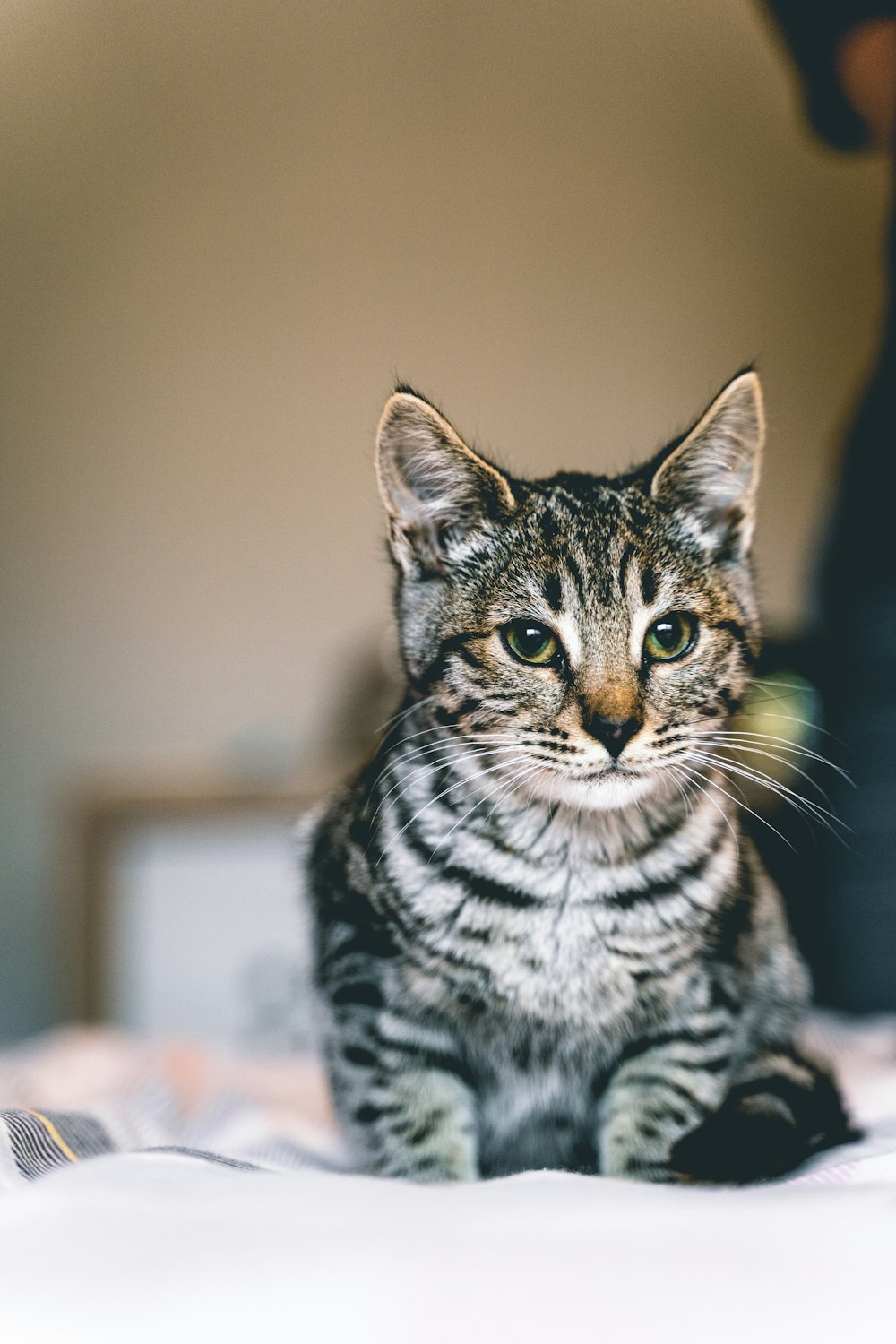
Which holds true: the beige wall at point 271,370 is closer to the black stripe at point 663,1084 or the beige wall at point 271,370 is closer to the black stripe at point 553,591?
the black stripe at point 553,591

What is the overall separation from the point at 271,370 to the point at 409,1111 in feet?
5.87

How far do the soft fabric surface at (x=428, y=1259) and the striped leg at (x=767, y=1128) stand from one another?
121 mm

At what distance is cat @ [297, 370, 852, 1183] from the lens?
699 mm

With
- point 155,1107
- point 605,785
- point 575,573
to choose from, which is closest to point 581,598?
point 575,573

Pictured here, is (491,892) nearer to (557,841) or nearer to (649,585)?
(557,841)

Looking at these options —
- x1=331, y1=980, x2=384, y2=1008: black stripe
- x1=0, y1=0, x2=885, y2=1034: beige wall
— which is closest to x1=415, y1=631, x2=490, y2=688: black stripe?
x1=331, y1=980, x2=384, y2=1008: black stripe

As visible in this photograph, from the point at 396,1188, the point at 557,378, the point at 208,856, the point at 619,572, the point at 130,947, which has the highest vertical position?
the point at 557,378

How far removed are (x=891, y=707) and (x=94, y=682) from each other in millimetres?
1593

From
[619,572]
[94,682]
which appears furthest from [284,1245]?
[94,682]

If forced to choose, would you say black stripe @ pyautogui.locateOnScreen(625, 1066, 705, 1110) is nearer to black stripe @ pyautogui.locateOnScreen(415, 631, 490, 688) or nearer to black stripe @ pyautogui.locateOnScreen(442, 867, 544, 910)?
black stripe @ pyautogui.locateOnScreen(442, 867, 544, 910)

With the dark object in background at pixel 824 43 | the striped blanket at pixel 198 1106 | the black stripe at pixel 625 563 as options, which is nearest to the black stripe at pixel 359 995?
the striped blanket at pixel 198 1106

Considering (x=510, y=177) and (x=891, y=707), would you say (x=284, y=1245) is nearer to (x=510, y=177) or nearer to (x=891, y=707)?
(x=891, y=707)

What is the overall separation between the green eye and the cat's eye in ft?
0.21

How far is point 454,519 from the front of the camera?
792 mm
